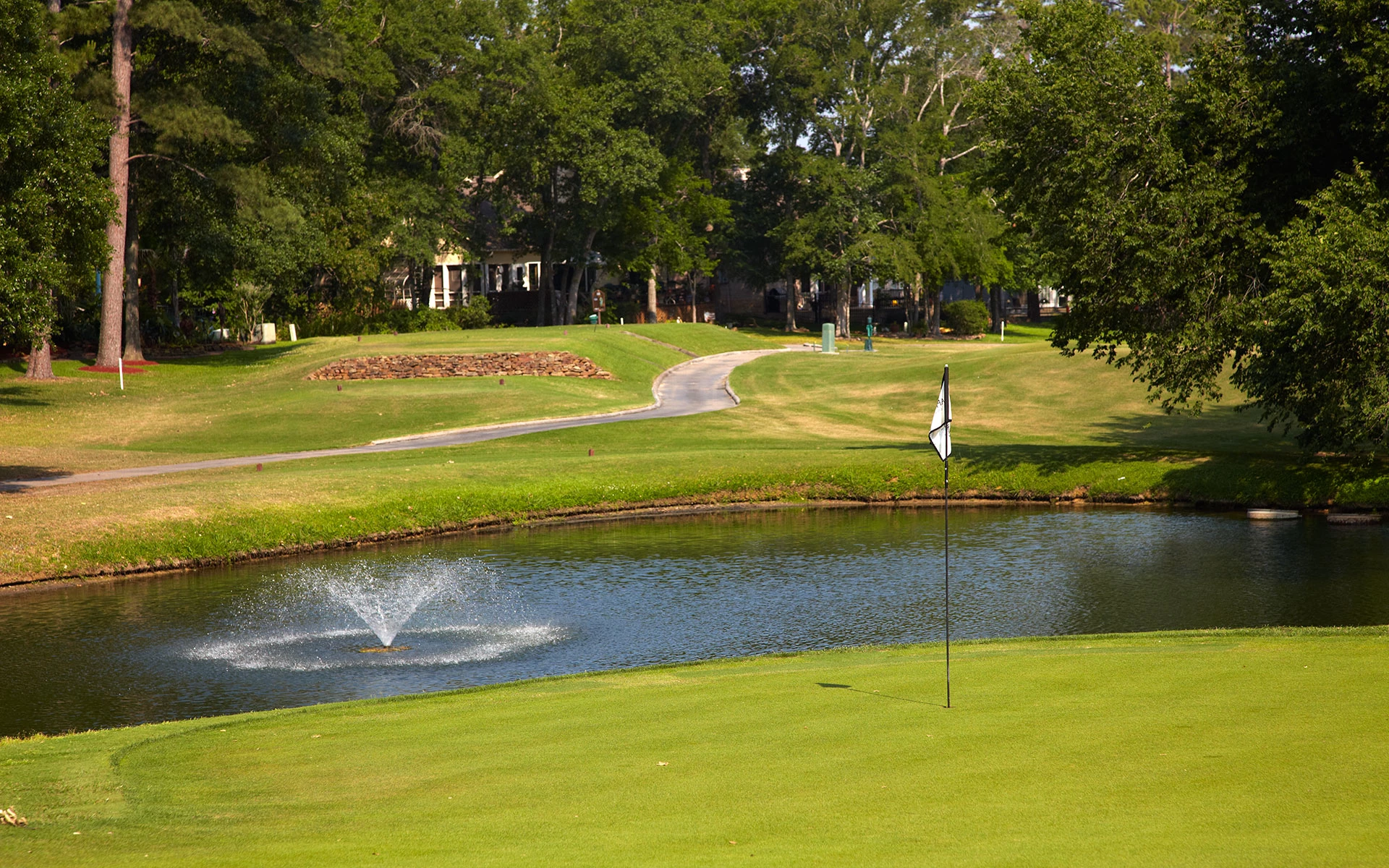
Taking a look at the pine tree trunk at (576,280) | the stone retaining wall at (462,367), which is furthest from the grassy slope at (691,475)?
the pine tree trunk at (576,280)

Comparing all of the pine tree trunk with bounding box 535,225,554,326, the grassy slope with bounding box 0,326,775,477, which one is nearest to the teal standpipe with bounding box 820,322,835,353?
the grassy slope with bounding box 0,326,775,477

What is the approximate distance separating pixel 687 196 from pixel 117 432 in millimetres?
49708

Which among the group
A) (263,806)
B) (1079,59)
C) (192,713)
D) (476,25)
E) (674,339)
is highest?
(476,25)

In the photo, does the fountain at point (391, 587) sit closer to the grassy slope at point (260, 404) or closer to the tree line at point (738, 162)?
the tree line at point (738, 162)

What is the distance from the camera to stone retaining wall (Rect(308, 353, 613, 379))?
5016 cm

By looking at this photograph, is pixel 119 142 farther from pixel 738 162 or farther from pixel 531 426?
pixel 738 162

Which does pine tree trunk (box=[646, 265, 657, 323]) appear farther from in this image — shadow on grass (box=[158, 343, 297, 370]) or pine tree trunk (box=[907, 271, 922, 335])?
shadow on grass (box=[158, 343, 297, 370])

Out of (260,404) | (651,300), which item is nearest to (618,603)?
(260,404)

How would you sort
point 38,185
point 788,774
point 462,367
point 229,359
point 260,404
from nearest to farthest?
point 788,774, point 38,185, point 260,404, point 462,367, point 229,359

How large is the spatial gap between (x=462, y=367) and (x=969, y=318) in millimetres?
47706

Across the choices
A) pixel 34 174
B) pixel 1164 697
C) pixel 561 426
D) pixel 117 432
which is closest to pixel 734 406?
pixel 561 426

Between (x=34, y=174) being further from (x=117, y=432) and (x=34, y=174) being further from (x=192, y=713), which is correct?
(x=192, y=713)

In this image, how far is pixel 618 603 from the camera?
2109cm

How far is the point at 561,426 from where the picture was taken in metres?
41.2
